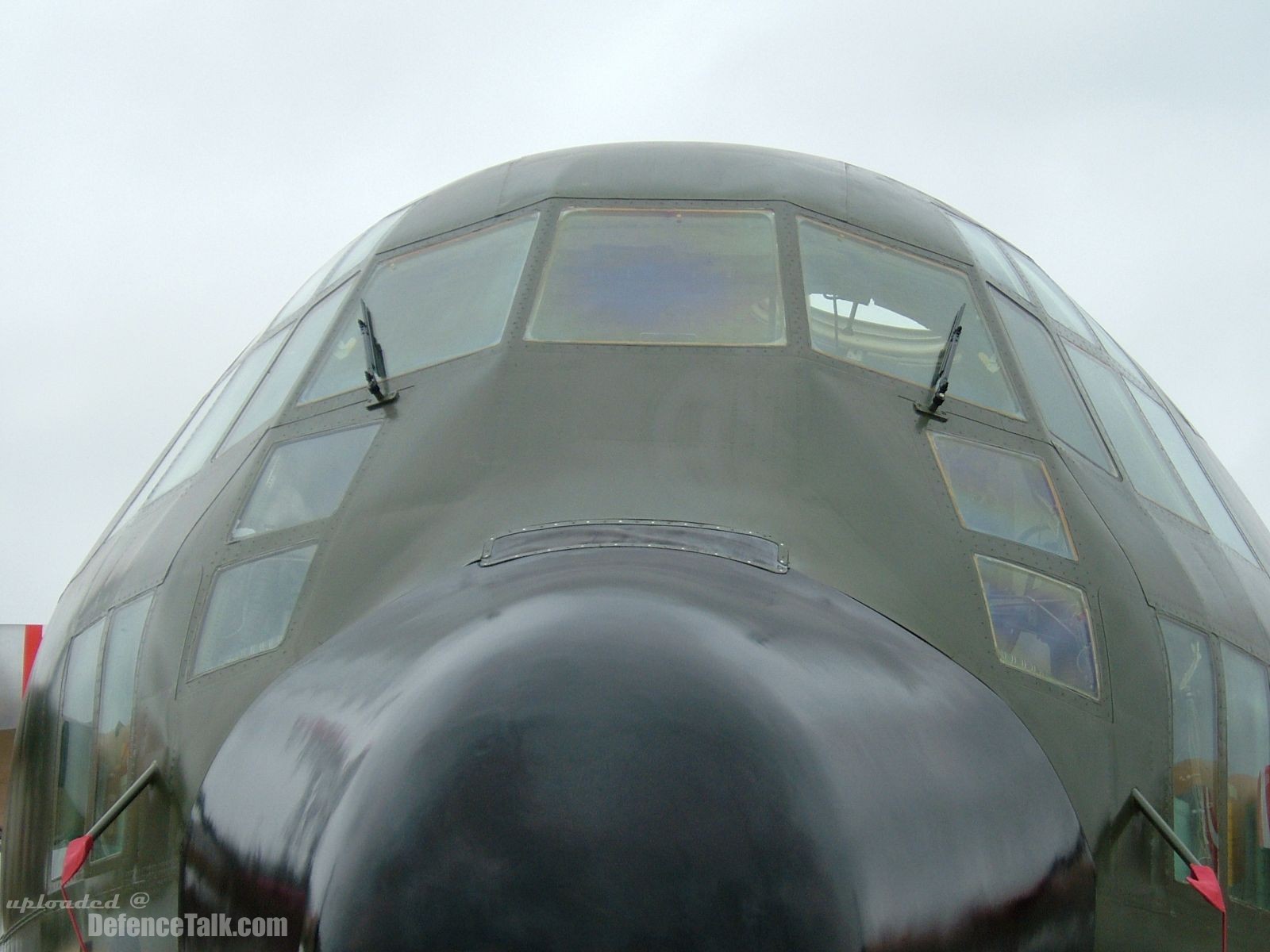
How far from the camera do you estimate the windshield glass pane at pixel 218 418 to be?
6.75 m

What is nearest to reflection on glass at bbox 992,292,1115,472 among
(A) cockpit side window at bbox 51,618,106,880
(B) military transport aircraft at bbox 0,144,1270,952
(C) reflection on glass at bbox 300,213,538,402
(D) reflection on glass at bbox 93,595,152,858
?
(B) military transport aircraft at bbox 0,144,1270,952

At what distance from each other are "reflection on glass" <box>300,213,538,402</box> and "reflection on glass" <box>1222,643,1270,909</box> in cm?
319

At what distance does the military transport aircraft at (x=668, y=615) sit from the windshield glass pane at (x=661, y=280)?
0.03 metres

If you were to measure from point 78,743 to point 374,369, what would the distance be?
192 cm

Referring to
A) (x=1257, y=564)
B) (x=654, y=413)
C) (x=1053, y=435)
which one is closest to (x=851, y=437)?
Answer: (x=654, y=413)

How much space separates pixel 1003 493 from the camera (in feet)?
17.1

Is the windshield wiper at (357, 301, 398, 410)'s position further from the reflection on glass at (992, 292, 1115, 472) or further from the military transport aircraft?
the reflection on glass at (992, 292, 1115, 472)

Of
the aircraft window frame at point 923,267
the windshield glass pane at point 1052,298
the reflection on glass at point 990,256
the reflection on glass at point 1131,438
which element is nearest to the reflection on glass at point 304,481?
the aircraft window frame at point 923,267

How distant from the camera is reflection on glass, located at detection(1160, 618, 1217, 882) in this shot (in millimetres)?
4879

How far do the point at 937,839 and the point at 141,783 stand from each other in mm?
2758

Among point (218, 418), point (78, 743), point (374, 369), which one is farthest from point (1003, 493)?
point (218, 418)

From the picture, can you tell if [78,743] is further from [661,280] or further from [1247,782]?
[1247,782]

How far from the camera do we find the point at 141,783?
4.67m

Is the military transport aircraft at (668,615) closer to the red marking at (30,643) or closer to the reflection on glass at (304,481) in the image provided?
the reflection on glass at (304,481)
